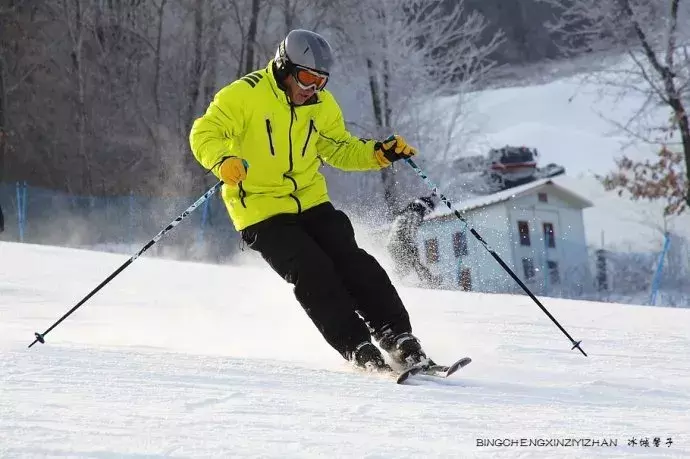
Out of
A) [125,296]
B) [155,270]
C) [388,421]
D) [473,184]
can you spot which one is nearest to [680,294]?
[473,184]

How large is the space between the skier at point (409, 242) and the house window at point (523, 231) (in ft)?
12.8

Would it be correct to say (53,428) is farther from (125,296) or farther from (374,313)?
(125,296)

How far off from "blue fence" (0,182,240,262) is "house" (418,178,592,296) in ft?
16.8

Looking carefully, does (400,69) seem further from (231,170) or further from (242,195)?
(231,170)

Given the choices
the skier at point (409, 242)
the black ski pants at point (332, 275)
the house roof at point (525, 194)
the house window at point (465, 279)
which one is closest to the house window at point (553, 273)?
the house roof at point (525, 194)

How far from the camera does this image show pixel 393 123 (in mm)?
20844

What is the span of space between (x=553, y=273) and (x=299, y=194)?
42.1 ft

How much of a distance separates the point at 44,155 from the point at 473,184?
1104 centimetres

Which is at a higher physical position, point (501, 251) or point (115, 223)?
point (115, 223)

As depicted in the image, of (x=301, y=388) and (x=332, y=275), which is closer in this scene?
(x=301, y=388)

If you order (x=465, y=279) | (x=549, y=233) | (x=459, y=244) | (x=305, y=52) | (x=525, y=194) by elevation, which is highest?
(x=305, y=52)

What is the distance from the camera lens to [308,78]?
404cm

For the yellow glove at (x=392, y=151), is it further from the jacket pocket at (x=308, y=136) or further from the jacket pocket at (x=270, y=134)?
the jacket pocket at (x=270, y=134)

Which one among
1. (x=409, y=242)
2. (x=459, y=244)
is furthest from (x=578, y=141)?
(x=409, y=242)
